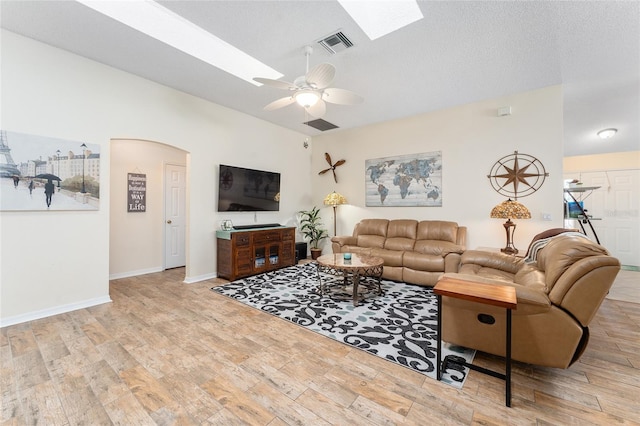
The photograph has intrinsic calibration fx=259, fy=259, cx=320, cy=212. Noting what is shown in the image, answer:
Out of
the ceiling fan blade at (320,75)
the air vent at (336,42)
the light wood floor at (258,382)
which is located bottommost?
the light wood floor at (258,382)

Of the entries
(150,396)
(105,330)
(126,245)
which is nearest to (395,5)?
(150,396)

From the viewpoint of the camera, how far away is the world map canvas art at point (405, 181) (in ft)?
15.8

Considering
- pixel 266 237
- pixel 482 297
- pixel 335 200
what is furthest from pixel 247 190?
pixel 482 297

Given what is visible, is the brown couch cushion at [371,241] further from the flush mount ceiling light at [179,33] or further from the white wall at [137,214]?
the white wall at [137,214]

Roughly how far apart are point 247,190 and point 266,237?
100 centimetres

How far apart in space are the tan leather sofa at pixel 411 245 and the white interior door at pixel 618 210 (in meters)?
4.25

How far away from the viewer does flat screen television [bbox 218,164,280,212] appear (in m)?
4.63

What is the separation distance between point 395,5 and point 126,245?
212 inches

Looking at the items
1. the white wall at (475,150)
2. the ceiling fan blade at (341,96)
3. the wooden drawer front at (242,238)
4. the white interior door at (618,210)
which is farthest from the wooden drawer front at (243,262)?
the white interior door at (618,210)

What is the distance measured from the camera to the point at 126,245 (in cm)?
468

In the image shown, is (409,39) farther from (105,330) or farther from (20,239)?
(20,239)

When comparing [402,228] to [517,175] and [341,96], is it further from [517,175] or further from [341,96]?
[341,96]

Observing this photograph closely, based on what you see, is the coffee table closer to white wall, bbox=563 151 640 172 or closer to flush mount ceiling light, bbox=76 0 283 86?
flush mount ceiling light, bbox=76 0 283 86

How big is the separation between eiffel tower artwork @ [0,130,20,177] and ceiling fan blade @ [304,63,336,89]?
10.3ft
